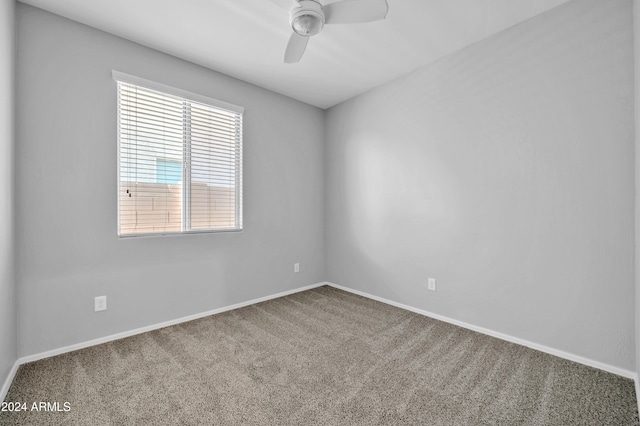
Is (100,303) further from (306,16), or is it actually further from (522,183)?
(522,183)

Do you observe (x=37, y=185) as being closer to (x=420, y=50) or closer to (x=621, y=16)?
(x=420, y=50)

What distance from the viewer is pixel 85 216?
224cm

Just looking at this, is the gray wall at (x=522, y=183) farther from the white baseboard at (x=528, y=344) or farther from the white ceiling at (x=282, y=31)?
the white ceiling at (x=282, y=31)

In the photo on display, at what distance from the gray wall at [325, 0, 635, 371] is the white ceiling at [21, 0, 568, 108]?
8.7 inches

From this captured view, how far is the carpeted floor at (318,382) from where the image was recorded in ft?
4.92

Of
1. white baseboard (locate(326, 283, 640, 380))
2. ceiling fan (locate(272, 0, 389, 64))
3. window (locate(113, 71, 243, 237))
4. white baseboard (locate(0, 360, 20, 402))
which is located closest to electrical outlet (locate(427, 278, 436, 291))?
white baseboard (locate(326, 283, 640, 380))

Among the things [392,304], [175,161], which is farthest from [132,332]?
[392,304]

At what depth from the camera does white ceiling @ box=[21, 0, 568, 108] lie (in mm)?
2041

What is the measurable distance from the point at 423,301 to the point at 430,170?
1.39 metres

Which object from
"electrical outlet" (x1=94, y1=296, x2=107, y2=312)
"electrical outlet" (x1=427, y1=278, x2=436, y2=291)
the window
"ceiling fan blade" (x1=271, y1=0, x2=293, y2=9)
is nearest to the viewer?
"ceiling fan blade" (x1=271, y1=0, x2=293, y2=9)

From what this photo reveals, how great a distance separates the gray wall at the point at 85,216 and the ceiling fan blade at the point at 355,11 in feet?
5.51

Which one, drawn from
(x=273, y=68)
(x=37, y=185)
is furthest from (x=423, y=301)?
(x=37, y=185)

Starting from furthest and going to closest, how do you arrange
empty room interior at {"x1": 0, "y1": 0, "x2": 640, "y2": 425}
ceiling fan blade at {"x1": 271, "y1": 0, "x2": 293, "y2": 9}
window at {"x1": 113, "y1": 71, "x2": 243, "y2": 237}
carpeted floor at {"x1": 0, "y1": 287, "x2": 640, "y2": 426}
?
1. window at {"x1": 113, "y1": 71, "x2": 243, "y2": 237}
2. ceiling fan blade at {"x1": 271, "y1": 0, "x2": 293, "y2": 9}
3. empty room interior at {"x1": 0, "y1": 0, "x2": 640, "y2": 425}
4. carpeted floor at {"x1": 0, "y1": 287, "x2": 640, "y2": 426}

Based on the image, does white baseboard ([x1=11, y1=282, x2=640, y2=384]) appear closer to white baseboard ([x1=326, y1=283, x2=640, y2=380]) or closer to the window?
white baseboard ([x1=326, y1=283, x2=640, y2=380])
